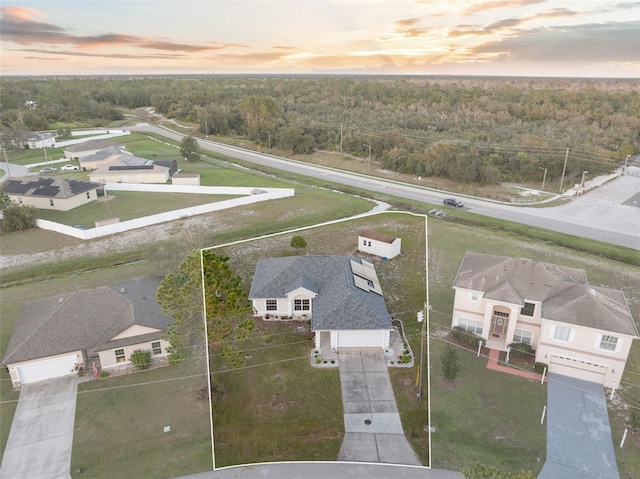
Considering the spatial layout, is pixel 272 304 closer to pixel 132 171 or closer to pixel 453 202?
pixel 453 202

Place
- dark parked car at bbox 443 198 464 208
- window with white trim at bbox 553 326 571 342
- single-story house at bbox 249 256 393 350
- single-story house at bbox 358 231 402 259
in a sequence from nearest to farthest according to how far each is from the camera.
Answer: single-story house at bbox 249 256 393 350, single-story house at bbox 358 231 402 259, window with white trim at bbox 553 326 571 342, dark parked car at bbox 443 198 464 208

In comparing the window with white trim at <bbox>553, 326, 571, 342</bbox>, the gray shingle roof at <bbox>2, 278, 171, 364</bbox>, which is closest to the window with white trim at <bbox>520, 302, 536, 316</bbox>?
the window with white trim at <bbox>553, 326, 571, 342</bbox>

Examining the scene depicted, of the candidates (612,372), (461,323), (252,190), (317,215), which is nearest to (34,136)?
(252,190)

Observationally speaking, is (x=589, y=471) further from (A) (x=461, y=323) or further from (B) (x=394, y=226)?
(B) (x=394, y=226)

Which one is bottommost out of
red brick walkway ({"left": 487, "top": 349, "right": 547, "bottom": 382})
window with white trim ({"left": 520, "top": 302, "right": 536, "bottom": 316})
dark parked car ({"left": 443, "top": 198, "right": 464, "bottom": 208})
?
dark parked car ({"left": 443, "top": 198, "right": 464, "bottom": 208})

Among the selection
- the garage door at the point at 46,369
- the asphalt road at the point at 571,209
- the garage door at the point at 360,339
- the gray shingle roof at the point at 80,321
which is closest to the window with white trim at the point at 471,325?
the garage door at the point at 360,339

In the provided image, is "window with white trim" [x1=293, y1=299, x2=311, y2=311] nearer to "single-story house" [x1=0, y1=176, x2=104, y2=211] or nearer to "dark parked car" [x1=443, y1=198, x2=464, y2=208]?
"dark parked car" [x1=443, y1=198, x2=464, y2=208]

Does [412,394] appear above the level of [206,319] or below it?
below
